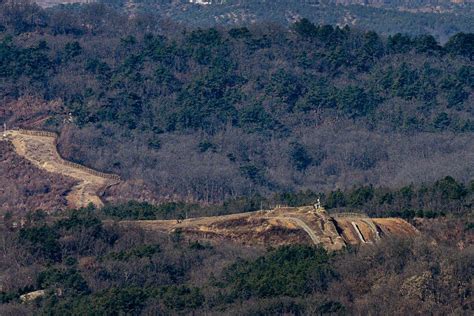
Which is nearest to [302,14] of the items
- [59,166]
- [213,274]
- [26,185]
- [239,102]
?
[239,102]

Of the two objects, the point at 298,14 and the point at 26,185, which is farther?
the point at 298,14

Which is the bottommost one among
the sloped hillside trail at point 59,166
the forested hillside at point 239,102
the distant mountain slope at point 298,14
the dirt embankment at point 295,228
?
the distant mountain slope at point 298,14

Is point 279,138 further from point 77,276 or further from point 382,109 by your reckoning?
point 77,276

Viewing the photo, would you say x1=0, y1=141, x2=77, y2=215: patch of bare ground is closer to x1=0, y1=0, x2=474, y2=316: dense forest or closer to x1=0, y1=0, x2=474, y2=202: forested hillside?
x1=0, y1=0, x2=474, y2=316: dense forest

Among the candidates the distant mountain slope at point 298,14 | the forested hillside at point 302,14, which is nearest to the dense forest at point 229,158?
the distant mountain slope at point 298,14

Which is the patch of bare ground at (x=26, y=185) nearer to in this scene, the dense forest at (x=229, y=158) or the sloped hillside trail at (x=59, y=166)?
the dense forest at (x=229, y=158)

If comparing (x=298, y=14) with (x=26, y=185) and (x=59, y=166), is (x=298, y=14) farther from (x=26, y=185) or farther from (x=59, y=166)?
(x=26, y=185)
